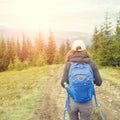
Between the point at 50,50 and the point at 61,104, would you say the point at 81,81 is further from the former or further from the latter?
the point at 50,50

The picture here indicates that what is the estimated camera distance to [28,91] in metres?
18.0

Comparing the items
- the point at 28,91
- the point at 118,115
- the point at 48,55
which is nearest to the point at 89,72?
the point at 118,115

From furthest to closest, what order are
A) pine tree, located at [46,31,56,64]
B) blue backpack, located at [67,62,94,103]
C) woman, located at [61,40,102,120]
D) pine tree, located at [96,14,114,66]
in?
pine tree, located at [46,31,56,64] < pine tree, located at [96,14,114,66] < woman, located at [61,40,102,120] < blue backpack, located at [67,62,94,103]

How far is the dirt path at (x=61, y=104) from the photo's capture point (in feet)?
39.1

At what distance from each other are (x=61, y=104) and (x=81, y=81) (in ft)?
23.0

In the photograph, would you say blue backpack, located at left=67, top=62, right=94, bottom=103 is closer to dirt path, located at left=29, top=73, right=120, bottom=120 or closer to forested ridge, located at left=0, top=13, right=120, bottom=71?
dirt path, located at left=29, top=73, right=120, bottom=120

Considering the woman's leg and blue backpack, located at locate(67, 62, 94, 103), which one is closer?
blue backpack, located at locate(67, 62, 94, 103)

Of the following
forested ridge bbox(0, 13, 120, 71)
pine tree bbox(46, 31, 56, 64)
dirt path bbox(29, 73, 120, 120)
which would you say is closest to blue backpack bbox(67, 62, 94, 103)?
dirt path bbox(29, 73, 120, 120)

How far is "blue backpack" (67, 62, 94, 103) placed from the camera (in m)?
7.13

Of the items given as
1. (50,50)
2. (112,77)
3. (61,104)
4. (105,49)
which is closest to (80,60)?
(61,104)

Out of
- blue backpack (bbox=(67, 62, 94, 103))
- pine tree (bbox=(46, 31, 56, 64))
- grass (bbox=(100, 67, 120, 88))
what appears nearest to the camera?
blue backpack (bbox=(67, 62, 94, 103))

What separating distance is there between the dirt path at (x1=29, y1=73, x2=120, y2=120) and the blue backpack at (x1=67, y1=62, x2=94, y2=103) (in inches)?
170

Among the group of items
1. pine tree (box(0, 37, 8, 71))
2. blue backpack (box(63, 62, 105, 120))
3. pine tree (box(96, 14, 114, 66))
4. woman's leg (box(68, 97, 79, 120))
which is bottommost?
pine tree (box(0, 37, 8, 71))

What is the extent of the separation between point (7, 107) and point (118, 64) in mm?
34245
